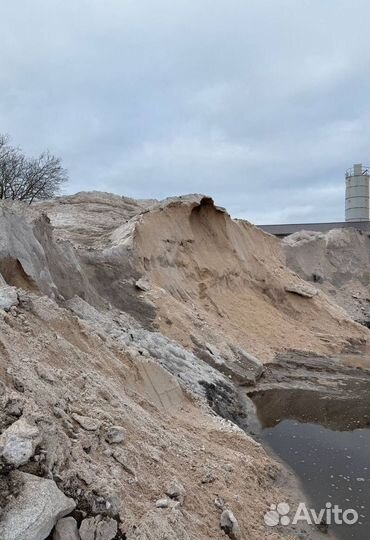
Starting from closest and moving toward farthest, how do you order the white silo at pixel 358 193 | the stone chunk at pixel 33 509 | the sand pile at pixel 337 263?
the stone chunk at pixel 33 509 < the sand pile at pixel 337 263 < the white silo at pixel 358 193

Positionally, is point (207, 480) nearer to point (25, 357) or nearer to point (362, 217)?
point (25, 357)

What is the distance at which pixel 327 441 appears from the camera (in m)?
8.09

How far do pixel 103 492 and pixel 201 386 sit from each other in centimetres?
521

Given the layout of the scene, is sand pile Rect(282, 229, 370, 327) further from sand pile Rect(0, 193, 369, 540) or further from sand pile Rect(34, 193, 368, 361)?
sand pile Rect(0, 193, 369, 540)

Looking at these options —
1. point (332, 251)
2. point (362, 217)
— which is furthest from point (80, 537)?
point (362, 217)

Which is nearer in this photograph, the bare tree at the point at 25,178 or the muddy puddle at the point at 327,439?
the muddy puddle at the point at 327,439

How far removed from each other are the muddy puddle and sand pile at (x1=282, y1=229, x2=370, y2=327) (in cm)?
1130

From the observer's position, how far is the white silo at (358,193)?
3412 centimetres

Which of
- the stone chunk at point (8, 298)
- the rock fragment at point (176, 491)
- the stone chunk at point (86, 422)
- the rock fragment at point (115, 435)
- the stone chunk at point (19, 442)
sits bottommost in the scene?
the rock fragment at point (176, 491)

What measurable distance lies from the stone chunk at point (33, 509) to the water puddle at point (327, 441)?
3.38 m

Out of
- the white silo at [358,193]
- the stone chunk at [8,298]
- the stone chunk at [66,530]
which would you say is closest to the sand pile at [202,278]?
the stone chunk at [8,298]

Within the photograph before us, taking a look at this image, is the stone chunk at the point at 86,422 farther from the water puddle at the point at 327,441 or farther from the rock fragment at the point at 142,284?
the rock fragment at the point at 142,284

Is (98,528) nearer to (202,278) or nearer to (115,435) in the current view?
(115,435)

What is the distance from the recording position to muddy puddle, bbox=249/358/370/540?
5945 millimetres
